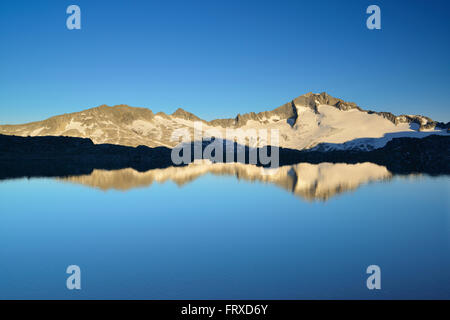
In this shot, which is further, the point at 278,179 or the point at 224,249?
the point at 278,179

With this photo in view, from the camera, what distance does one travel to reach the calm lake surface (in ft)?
58.9

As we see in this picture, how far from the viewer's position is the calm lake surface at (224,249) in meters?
18.0

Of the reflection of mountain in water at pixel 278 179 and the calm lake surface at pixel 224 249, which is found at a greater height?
the reflection of mountain in water at pixel 278 179

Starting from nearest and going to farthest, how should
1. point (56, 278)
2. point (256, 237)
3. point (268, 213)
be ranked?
point (56, 278) → point (256, 237) → point (268, 213)

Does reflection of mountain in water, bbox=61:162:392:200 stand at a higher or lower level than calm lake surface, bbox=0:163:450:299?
higher

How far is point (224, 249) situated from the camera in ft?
82.6

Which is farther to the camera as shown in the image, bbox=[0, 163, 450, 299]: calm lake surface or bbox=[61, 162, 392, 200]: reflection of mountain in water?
bbox=[61, 162, 392, 200]: reflection of mountain in water

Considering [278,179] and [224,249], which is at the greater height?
[278,179]

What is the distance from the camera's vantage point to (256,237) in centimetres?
2892

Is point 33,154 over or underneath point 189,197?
over

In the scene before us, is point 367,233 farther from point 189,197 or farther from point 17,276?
point 189,197

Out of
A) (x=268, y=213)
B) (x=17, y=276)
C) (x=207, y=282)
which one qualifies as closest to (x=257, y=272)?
(x=207, y=282)

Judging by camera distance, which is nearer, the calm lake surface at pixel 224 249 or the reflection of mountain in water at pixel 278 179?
the calm lake surface at pixel 224 249
